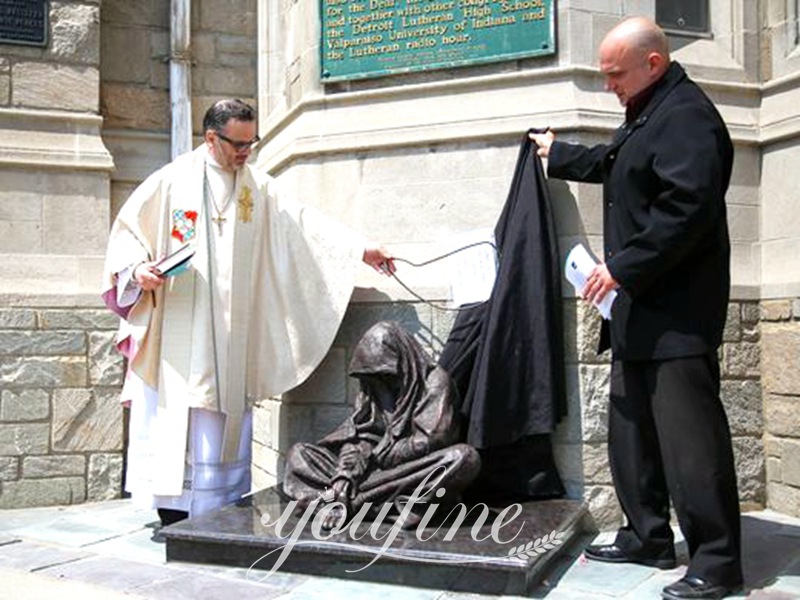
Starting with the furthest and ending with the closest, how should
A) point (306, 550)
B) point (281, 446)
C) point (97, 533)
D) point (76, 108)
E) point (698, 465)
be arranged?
point (76, 108)
point (281, 446)
point (97, 533)
point (306, 550)
point (698, 465)

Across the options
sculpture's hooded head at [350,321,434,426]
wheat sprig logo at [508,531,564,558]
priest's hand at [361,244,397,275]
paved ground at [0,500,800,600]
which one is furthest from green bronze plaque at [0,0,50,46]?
wheat sprig logo at [508,531,564,558]

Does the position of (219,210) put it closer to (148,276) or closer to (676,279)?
(148,276)

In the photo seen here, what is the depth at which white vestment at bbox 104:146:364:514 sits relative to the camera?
4754 mm

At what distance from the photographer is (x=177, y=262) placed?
4.49 meters

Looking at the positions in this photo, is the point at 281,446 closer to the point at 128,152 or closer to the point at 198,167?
the point at 198,167

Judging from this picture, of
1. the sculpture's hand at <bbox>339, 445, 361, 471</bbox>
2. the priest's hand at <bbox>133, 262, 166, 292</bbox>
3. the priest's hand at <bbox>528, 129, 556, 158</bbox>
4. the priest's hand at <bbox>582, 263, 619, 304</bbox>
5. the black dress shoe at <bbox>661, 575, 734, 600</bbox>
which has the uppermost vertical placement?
the priest's hand at <bbox>528, 129, 556, 158</bbox>

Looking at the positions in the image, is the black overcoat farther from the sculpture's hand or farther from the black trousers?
the sculpture's hand

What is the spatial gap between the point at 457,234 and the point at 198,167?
4.45 feet

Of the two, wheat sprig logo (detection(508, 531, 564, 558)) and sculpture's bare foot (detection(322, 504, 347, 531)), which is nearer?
wheat sprig logo (detection(508, 531, 564, 558))

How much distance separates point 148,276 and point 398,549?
177cm

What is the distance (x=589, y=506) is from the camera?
4.66 meters

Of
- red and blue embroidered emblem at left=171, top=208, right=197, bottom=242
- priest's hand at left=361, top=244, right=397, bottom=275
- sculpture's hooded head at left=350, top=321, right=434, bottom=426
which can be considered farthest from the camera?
priest's hand at left=361, top=244, right=397, bottom=275

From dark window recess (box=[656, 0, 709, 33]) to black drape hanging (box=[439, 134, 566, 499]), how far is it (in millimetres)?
1106

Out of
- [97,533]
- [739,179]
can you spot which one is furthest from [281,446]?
[739,179]
